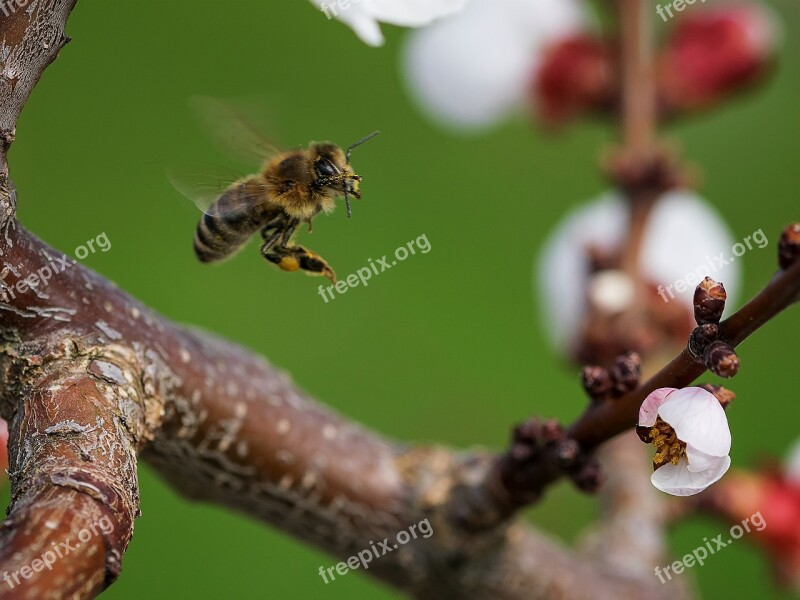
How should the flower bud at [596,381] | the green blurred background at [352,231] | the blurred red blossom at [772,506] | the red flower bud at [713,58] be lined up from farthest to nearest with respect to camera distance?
the green blurred background at [352,231]
the red flower bud at [713,58]
the blurred red blossom at [772,506]
the flower bud at [596,381]

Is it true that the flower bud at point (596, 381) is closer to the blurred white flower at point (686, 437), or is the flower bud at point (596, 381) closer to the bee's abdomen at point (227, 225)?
the blurred white flower at point (686, 437)

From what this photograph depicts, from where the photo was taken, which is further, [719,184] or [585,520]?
[719,184]

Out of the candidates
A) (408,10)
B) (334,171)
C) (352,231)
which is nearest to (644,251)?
(334,171)

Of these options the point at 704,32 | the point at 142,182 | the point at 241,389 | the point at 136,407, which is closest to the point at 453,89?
the point at 704,32

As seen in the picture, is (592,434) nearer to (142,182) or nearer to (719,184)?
(142,182)

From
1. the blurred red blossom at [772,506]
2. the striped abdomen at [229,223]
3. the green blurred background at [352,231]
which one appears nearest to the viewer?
the striped abdomen at [229,223]

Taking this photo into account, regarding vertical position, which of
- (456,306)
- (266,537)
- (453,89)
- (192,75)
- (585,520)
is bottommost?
(585,520)

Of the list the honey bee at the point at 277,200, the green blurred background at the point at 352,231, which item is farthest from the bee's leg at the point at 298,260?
the green blurred background at the point at 352,231
